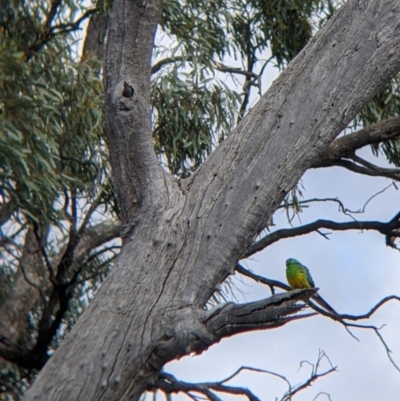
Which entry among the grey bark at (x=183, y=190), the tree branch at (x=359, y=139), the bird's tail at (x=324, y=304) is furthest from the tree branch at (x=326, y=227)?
the grey bark at (x=183, y=190)

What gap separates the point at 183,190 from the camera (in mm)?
2436

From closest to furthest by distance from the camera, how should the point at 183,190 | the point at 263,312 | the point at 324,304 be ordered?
1. the point at 263,312
2. the point at 183,190
3. the point at 324,304

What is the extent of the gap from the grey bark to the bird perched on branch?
7.44ft

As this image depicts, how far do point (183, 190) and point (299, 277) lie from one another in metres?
2.42

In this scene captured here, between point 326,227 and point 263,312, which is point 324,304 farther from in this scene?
point 263,312

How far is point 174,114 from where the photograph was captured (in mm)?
4977

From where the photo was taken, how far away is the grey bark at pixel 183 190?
6.94 ft

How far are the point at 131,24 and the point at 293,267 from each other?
2.67m

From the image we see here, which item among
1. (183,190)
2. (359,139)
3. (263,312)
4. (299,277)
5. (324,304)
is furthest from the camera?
(299,277)

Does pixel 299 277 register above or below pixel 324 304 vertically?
above

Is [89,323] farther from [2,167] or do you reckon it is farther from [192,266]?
[2,167]

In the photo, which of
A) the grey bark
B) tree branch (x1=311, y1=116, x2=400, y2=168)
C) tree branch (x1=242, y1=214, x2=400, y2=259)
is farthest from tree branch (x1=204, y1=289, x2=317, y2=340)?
tree branch (x1=242, y1=214, x2=400, y2=259)

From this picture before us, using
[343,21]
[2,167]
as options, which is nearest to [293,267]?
[2,167]

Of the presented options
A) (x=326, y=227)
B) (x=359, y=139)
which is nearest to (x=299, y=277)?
(x=326, y=227)
